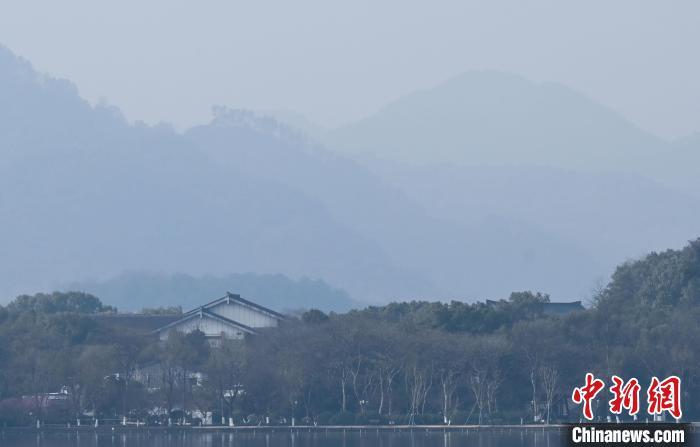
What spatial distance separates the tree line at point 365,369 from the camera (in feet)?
225

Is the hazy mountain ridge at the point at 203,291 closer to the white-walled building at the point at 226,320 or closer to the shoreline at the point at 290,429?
the white-walled building at the point at 226,320

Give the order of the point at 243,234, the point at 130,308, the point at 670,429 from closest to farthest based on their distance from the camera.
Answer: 1. the point at 670,429
2. the point at 130,308
3. the point at 243,234

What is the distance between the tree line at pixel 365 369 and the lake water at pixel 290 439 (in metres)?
3.21

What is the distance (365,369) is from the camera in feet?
232

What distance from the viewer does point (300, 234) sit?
198375 mm

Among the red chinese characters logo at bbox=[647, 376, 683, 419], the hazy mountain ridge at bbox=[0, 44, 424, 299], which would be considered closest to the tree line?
the red chinese characters logo at bbox=[647, 376, 683, 419]

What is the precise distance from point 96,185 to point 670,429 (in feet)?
552

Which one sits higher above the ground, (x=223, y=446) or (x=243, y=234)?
(x=243, y=234)

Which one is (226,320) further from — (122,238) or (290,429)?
(122,238)

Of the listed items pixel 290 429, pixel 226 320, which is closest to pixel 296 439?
pixel 290 429

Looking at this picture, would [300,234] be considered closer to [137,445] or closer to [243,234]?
[243,234]

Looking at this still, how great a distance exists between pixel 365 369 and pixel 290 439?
9.60 metres

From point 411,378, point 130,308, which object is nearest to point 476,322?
point 411,378

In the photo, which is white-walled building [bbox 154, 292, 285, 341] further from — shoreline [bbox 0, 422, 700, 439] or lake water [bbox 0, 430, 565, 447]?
lake water [bbox 0, 430, 565, 447]
